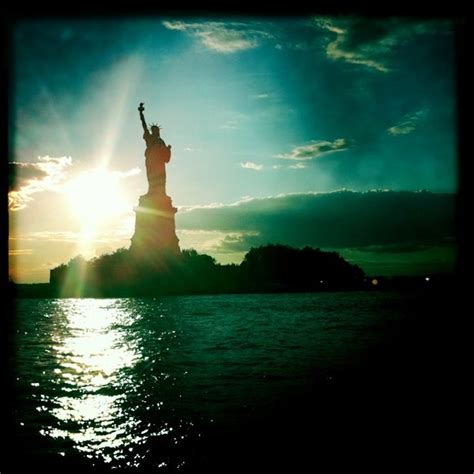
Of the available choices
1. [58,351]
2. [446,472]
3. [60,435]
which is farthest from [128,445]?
[58,351]

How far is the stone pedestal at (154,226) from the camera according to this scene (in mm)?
55594

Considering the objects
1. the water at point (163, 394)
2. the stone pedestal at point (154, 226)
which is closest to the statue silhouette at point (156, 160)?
the stone pedestal at point (154, 226)

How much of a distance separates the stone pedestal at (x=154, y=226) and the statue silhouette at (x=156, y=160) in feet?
4.01

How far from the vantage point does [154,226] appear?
56.0 metres

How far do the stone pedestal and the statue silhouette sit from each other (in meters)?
1.22

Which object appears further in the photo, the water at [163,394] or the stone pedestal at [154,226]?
the stone pedestal at [154,226]

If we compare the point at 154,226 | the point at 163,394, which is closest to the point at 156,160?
the point at 154,226

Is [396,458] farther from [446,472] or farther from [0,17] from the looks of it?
[0,17]

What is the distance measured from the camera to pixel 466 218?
11.7 ft

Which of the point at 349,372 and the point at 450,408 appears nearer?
the point at 450,408

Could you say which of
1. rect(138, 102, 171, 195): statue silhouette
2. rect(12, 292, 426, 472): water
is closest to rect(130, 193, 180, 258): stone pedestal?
rect(138, 102, 171, 195): statue silhouette

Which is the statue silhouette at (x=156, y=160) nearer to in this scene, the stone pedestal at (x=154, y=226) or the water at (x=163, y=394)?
the stone pedestal at (x=154, y=226)

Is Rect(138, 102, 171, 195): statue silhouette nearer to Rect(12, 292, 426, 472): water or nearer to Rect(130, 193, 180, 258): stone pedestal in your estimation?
Rect(130, 193, 180, 258): stone pedestal

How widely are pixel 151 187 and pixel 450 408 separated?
50853 millimetres
